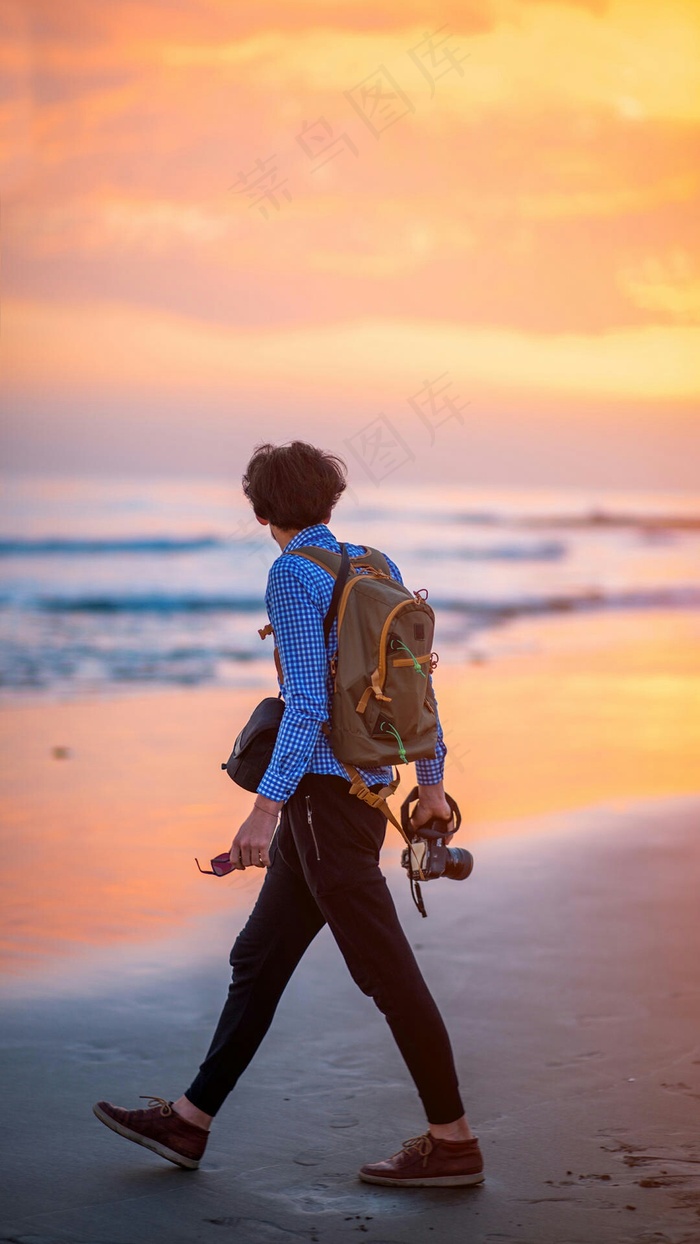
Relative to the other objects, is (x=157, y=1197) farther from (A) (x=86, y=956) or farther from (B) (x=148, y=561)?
(B) (x=148, y=561)

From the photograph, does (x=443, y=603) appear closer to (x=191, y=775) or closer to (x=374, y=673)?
(x=191, y=775)

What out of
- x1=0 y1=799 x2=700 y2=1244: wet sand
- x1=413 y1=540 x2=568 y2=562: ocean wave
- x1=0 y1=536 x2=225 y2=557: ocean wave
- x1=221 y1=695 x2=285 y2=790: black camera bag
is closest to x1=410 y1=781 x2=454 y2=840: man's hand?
x1=221 y1=695 x2=285 y2=790: black camera bag

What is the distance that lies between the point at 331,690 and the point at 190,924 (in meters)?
2.48

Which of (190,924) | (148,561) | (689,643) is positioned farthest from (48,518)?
(190,924)

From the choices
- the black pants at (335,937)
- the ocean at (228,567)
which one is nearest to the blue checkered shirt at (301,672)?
the black pants at (335,937)

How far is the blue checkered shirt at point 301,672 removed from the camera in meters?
3.21

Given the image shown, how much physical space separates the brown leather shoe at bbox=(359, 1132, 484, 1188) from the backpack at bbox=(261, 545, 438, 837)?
88cm

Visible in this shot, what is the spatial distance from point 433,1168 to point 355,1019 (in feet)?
3.83

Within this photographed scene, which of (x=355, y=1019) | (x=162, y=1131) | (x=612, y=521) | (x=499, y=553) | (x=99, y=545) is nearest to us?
(x=162, y=1131)

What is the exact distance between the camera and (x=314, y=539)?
3.43 metres

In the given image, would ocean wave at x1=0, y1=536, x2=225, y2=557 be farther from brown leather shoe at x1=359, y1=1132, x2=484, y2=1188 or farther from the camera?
brown leather shoe at x1=359, y1=1132, x2=484, y2=1188

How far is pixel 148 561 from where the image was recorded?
25562 mm

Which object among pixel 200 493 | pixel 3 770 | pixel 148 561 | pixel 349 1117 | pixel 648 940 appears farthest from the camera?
pixel 200 493

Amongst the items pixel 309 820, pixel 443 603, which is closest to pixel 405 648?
pixel 309 820
